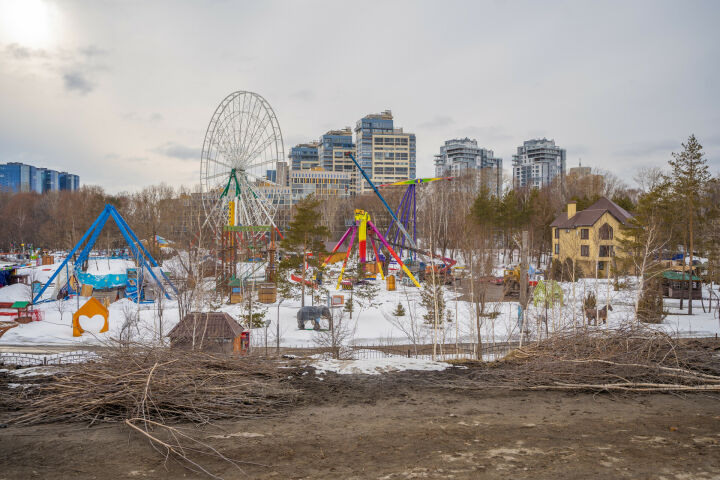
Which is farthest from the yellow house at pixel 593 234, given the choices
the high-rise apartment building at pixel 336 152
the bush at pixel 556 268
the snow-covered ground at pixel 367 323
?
the high-rise apartment building at pixel 336 152

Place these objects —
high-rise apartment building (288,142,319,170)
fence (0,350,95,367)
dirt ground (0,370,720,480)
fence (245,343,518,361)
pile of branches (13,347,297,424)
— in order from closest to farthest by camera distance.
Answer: dirt ground (0,370,720,480), pile of branches (13,347,297,424), fence (0,350,95,367), fence (245,343,518,361), high-rise apartment building (288,142,319,170)

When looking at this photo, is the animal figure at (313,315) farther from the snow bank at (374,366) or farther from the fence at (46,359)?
the snow bank at (374,366)

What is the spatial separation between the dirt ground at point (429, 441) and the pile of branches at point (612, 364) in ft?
1.24

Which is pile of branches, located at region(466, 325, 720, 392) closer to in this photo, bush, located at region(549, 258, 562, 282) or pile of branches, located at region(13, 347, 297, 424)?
pile of branches, located at region(13, 347, 297, 424)

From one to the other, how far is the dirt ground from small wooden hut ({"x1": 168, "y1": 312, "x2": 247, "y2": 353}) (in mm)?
9602

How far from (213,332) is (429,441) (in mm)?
13454

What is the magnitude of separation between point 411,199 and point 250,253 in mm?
18672

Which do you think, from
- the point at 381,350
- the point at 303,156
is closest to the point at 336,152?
the point at 303,156

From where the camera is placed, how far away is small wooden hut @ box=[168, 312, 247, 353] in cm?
1794

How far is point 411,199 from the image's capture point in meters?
53.8

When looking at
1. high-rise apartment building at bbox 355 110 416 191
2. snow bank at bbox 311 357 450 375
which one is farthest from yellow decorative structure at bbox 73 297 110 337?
high-rise apartment building at bbox 355 110 416 191

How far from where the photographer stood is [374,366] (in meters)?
12.0

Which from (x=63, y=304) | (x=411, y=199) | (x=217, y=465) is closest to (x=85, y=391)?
(x=217, y=465)

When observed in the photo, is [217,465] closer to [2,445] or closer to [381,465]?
[381,465]
